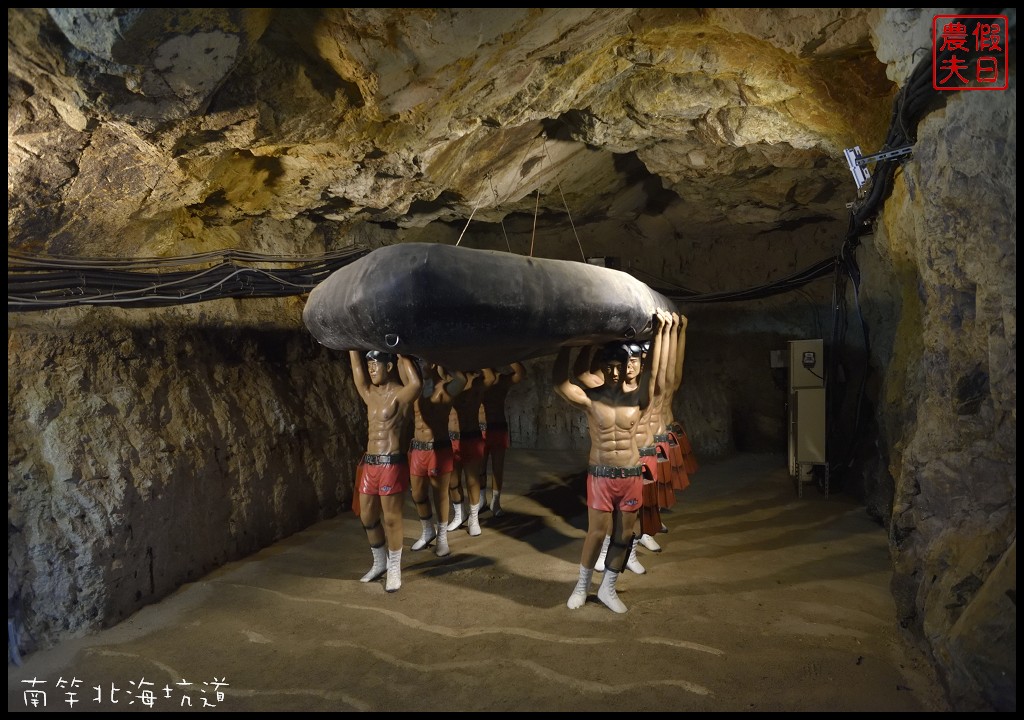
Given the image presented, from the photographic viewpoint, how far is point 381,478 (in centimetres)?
464

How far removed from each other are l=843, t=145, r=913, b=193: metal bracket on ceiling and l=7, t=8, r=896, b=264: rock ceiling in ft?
1.09

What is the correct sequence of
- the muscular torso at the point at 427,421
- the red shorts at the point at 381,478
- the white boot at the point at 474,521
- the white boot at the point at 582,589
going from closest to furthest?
1. the white boot at the point at 582,589
2. the red shorts at the point at 381,478
3. the muscular torso at the point at 427,421
4. the white boot at the point at 474,521

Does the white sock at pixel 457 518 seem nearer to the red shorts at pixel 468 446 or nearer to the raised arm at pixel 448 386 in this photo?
the red shorts at pixel 468 446

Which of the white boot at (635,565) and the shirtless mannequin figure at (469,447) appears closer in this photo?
the white boot at (635,565)

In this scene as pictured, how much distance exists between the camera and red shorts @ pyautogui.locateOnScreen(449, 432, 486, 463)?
6.23 meters

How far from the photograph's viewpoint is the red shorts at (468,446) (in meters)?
6.23

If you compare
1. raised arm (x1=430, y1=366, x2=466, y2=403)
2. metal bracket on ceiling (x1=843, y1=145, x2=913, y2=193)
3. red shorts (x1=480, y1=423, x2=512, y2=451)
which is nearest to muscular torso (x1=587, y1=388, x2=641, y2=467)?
raised arm (x1=430, y1=366, x2=466, y2=403)

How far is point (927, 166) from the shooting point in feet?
10.9

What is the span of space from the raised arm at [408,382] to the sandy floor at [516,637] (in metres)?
1.39

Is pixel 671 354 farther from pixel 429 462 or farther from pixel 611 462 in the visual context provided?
pixel 429 462

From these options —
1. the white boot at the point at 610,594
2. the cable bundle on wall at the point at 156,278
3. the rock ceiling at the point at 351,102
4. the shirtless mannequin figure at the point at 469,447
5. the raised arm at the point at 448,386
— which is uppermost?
the rock ceiling at the point at 351,102

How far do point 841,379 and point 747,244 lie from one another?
9.13 feet

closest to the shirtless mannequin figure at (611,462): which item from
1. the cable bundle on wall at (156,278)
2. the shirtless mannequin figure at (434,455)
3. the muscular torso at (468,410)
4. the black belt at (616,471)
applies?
the black belt at (616,471)

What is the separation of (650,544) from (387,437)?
2.48 metres
